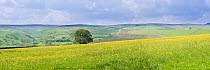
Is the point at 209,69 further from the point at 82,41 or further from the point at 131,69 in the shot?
the point at 82,41

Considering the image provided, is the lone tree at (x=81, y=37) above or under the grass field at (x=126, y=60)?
under

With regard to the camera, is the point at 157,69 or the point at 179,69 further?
the point at 157,69

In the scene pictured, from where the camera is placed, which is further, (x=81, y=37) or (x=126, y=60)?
(x=81, y=37)

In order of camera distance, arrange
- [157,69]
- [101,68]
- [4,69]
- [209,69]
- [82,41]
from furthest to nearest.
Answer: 1. [82,41]
2. [4,69]
3. [101,68]
4. [157,69]
5. [209,69]

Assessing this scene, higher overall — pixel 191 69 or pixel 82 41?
pixel 191 69

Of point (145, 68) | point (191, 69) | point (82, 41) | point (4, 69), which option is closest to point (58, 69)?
point (4, 69)

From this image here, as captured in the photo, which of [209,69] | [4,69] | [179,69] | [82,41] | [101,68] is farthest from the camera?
[82,41]

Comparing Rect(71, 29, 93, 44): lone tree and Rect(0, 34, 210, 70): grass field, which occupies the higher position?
Rect(0, 34, 210, 70): grass field

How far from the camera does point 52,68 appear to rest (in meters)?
19.4

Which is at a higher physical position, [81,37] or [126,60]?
[126,60]

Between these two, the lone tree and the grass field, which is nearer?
the grass field

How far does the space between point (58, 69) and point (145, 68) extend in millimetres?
7852

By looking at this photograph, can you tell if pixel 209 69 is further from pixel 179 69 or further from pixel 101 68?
pixel 101 68

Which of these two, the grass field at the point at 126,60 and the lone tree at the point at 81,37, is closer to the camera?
the grass field at the point at 126,60
